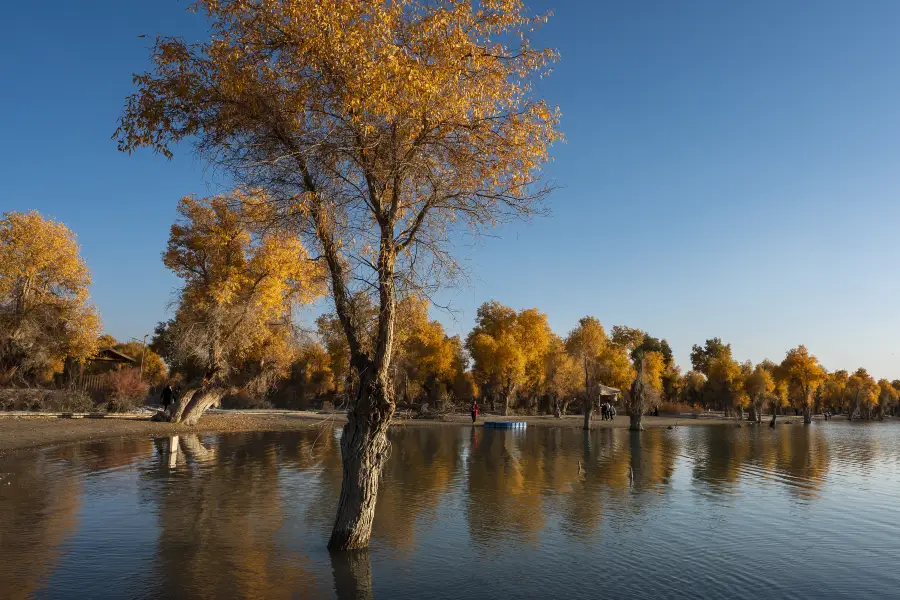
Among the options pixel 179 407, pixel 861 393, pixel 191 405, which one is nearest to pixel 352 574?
pixel 179 407

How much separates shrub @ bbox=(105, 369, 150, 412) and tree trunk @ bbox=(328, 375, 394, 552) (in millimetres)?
33064

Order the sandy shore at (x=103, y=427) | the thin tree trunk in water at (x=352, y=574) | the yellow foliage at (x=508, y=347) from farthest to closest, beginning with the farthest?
1. the yellow foliage at (x=508, y=347)
2. the sandy shore at (x=103, y=427)
3. the thin tree trunk in water at (x=352, y=574)

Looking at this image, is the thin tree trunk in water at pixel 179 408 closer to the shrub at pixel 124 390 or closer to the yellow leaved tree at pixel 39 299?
the shrub at pixel 124 390

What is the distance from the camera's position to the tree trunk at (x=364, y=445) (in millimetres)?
9719

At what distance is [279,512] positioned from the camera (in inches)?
529

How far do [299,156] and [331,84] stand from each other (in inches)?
49.2

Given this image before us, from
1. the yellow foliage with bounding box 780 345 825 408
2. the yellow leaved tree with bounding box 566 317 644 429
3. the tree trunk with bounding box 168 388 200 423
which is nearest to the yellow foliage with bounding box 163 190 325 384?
the tree trunk with bounding box 168 388 200 423

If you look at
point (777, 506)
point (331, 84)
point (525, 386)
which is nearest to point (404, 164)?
point (331, 84)

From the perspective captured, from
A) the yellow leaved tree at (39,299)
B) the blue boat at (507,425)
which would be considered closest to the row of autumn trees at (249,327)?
the yellow leaved tree at (39,299)

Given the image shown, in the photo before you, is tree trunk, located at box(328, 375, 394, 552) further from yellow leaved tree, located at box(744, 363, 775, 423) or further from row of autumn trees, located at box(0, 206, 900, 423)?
yellow leaved tree, located at box(744, 363, 775, 423)

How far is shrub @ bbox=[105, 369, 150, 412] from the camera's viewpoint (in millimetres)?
37531

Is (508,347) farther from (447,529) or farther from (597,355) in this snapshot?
(447,529)

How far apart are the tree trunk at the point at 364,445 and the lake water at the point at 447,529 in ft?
2.81

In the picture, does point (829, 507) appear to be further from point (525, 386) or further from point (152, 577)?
point (525, 386)
